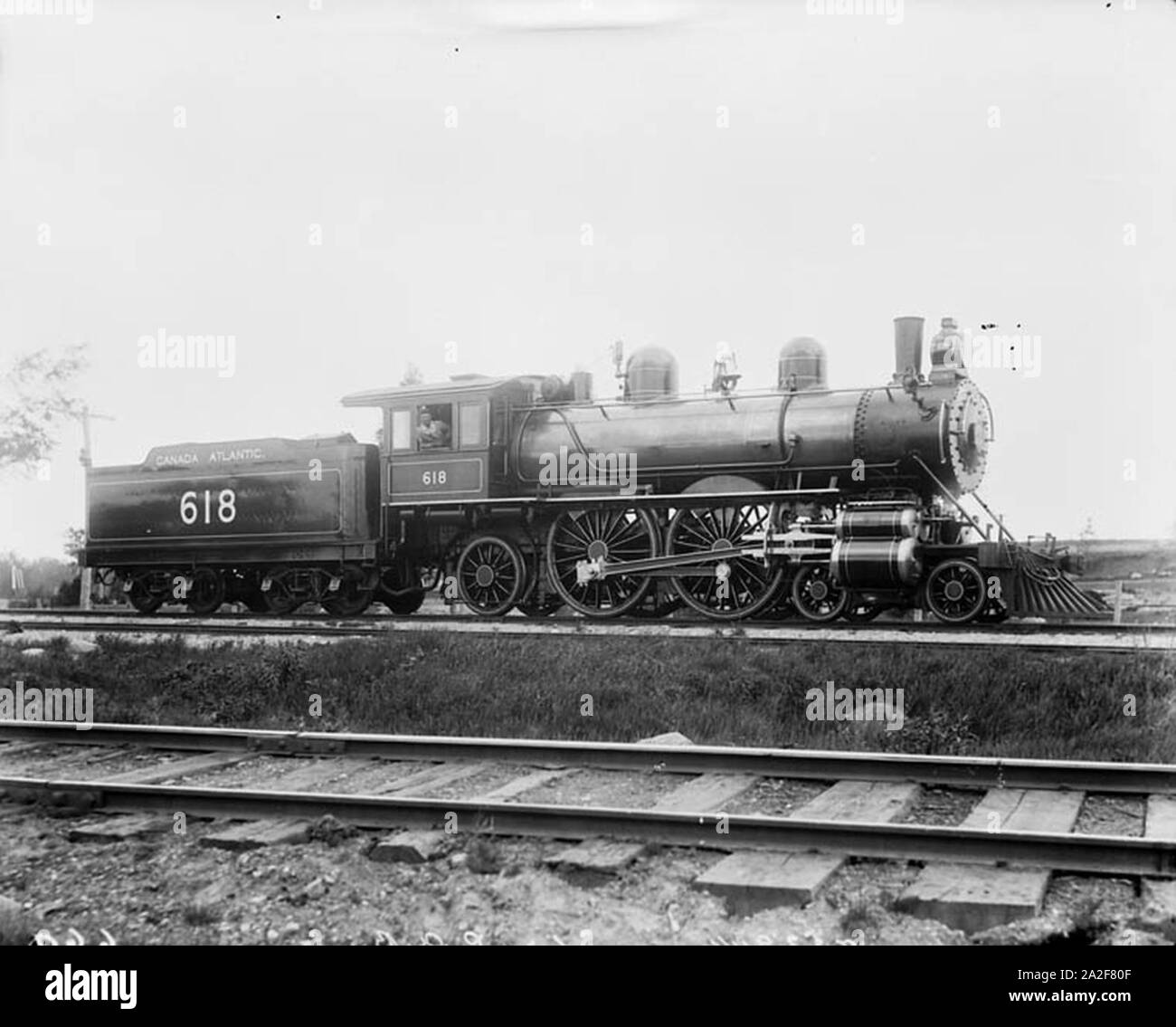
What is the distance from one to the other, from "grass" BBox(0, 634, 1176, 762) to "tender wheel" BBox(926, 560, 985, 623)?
2377 mm

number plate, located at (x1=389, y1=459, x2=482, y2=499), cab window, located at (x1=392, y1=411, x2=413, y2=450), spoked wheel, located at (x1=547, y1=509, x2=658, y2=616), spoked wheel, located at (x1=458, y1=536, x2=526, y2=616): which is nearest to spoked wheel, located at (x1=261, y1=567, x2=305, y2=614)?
number plate, located at (x1=389, y1=459, x2=482, y2=499)

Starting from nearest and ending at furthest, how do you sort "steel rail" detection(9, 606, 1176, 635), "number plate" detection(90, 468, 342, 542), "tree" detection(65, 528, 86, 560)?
"steel rail" detection(9, 606, 1176, 635)
"number plate" detection(90, 468, 342, 542)
"tree" detection(65, 528, 86, 560)

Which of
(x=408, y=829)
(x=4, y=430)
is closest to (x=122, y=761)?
(x=408, y=829)

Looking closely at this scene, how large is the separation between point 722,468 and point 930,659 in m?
4.52

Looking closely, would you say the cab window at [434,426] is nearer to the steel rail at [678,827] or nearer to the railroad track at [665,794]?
the railroad track at [665,794]

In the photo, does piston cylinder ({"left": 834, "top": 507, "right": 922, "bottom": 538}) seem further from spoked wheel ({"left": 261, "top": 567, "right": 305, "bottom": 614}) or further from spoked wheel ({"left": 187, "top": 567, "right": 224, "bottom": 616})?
spoked wheel ({"left": 187, "top": 567, "right": 224, "bottom": 616})

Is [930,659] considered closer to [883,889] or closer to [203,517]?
[883,889]

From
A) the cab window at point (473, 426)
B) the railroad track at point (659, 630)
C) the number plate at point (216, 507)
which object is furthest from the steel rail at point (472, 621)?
the cab window at point (473, 426)

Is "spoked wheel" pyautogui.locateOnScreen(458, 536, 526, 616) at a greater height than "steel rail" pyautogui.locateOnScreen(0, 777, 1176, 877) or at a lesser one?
greater

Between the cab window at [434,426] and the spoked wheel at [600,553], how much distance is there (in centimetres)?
181

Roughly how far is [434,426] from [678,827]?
9.95 metres

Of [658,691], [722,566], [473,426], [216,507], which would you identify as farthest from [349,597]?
[658,691]

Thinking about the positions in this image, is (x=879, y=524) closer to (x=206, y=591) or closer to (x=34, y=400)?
(x=206, y=591)

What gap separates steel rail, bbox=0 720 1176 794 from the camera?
5.53 meters
